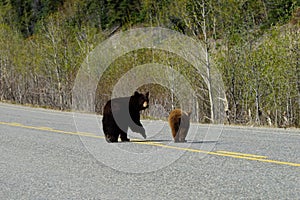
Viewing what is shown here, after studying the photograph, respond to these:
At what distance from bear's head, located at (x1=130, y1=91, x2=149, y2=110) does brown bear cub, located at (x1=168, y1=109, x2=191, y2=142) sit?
0.46m

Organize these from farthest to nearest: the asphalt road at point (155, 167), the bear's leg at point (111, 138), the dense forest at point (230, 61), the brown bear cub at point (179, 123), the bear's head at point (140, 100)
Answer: the dense forest at point (230, 61), the bear's leg at point (111, 138), the bear's head at point (140, 100), the brown bear cub at point (179, 123), the asphalt road at point (155, 167)

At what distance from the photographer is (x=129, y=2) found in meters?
75.4

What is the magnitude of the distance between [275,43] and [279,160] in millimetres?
10596

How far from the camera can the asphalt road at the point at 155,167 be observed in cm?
466

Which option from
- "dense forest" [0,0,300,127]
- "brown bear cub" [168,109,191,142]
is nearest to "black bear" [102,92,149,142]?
"brown bear cub" [168,109,191,142]

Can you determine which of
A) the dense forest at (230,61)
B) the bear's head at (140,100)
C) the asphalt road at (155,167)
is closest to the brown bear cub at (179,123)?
the asphalt road at (155,167)

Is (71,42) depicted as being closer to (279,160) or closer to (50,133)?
(50,133)

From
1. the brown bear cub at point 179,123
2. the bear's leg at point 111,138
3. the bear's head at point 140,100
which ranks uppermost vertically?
the bear's head at point 140,100

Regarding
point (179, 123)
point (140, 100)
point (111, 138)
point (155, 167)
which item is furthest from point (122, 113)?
point (155, 167)

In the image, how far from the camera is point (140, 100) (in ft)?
24.9

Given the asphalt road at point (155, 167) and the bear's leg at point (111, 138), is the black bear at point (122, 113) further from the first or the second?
the asphalt road at point (155, 167)

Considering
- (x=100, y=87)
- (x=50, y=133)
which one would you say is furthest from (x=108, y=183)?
(x=100, y=87)

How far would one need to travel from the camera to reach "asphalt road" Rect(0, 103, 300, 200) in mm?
4664

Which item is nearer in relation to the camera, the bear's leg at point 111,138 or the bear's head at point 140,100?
the bear's head at point 140,100
